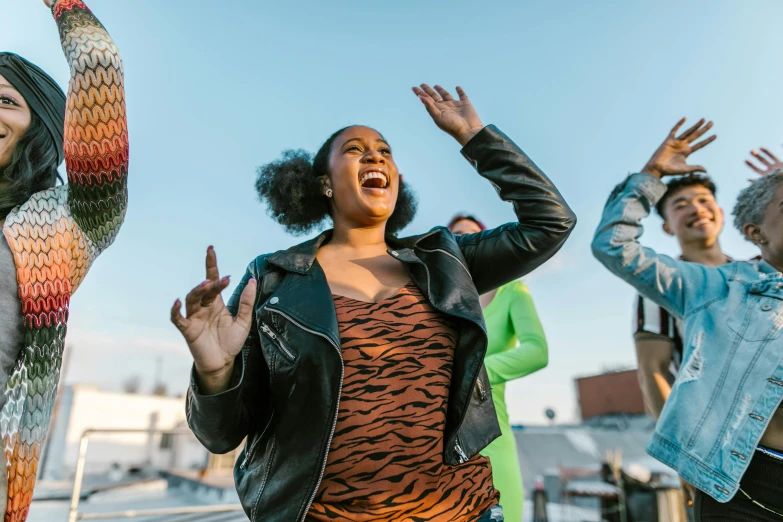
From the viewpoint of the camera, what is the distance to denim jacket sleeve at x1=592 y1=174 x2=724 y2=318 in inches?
99.4

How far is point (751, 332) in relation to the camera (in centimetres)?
227

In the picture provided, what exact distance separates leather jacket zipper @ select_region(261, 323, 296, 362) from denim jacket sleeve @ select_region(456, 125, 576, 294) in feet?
2.38

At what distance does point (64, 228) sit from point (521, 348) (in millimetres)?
2364

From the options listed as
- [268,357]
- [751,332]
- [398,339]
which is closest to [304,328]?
[268,357]

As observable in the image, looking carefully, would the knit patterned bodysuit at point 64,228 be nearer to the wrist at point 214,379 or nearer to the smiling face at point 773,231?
the wrist at point 214,379

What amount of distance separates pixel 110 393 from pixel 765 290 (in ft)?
129

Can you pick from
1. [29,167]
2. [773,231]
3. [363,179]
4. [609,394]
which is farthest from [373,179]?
[609,394]

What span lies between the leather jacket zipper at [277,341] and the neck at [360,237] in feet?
1.73

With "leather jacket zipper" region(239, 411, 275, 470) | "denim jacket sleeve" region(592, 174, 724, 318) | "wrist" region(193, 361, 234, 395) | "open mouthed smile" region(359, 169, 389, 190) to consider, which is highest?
"open mouthed smile" region(359, 169, 389, 190)

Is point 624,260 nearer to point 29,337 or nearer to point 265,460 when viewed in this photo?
point 265,460

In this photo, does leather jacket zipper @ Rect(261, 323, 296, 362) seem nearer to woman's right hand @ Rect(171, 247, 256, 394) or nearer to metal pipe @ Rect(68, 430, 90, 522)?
woman's right hand @ Rect(171, 247, 256, 394)

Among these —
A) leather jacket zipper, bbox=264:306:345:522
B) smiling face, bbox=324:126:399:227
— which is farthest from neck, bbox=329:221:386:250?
leather jacket zipper, bbox=264:306:345:522

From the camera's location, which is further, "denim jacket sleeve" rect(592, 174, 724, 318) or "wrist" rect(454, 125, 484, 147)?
"denim jacket sleeve" rect(592, 174, 724, 318)

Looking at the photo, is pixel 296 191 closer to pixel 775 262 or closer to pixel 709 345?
pixel 709 345
